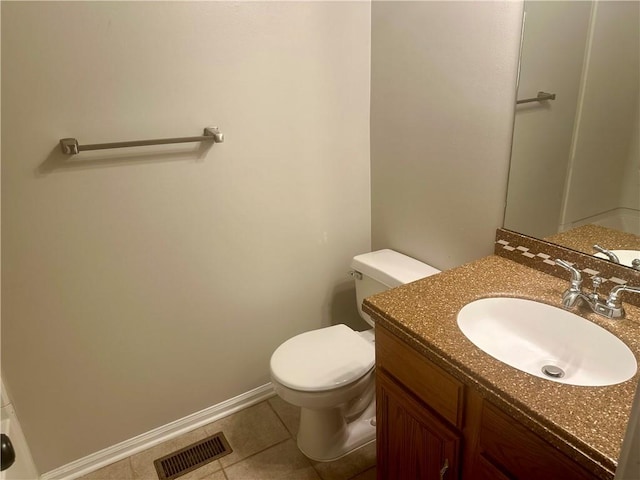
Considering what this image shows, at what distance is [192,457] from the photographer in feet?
6.00

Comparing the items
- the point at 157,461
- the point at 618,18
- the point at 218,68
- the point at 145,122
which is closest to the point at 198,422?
the point at 157,461

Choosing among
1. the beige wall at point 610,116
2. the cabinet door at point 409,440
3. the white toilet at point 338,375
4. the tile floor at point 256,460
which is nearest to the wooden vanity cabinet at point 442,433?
the cabinet door at point 409,440

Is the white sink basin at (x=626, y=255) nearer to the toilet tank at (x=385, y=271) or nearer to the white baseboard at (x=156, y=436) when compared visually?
the toilet tank at (x=385, y=271)

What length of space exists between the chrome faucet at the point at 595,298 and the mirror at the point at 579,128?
15cm

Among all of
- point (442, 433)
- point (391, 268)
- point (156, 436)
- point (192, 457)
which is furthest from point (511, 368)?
point (156, 436)

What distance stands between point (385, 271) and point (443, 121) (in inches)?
24.3

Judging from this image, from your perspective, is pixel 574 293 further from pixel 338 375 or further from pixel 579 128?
pixel 338 375

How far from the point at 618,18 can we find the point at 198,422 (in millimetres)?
2104

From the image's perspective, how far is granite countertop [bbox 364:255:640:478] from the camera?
30.7 inches

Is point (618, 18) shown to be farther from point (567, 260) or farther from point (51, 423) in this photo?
point (51, 423)

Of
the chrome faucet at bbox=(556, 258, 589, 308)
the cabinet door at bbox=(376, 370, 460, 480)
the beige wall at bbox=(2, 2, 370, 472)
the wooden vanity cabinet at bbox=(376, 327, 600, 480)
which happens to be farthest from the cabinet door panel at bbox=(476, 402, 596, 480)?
the beige wall at bbox=(2, 2, 370, 472)

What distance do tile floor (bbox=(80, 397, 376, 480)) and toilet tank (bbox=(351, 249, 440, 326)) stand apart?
0.61 m

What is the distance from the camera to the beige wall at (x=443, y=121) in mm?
1433

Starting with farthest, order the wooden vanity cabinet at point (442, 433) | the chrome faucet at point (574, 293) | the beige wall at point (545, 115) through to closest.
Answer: the beige wall at point (545, 115), the chrome faucet at point (574, 293), the wooden vanity cabinet at point (442, 433)
